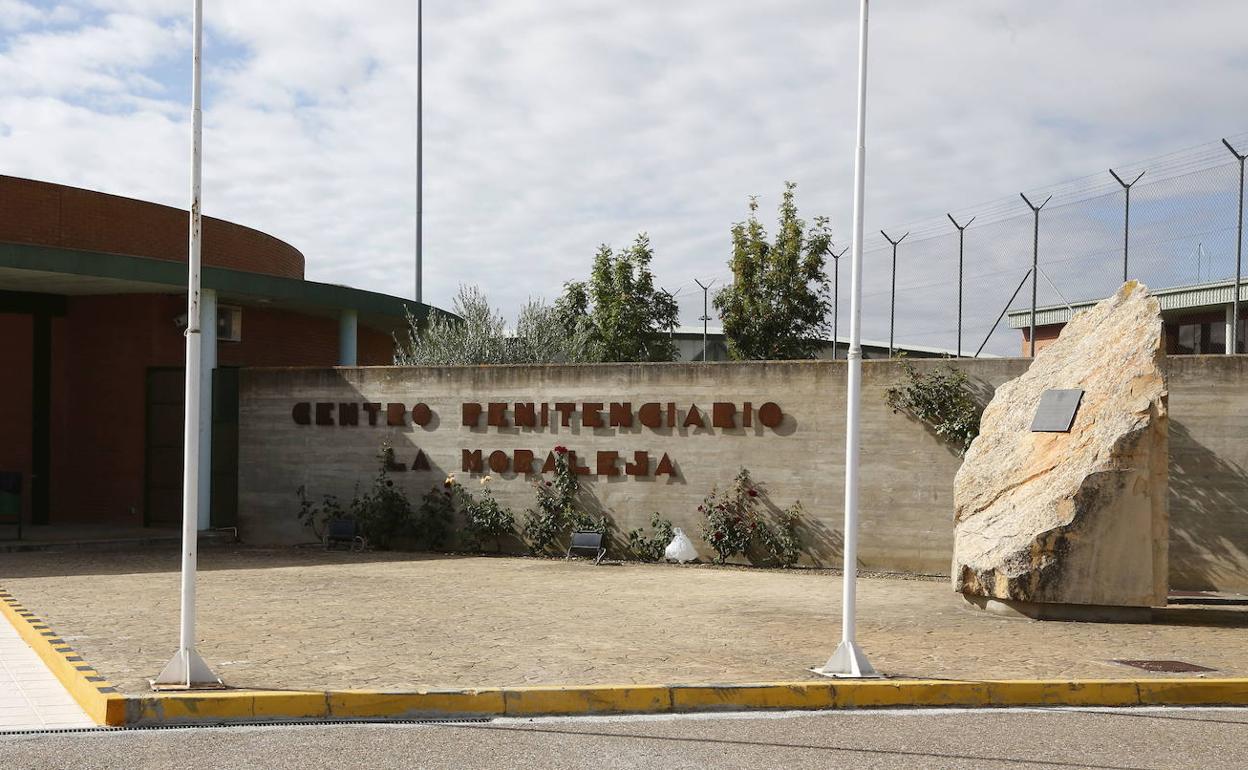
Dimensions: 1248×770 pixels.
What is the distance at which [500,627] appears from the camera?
1080cm

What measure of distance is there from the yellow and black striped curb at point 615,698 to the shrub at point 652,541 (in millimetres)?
8416

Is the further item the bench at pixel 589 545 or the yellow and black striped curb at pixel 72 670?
the bench at pixel 589 545

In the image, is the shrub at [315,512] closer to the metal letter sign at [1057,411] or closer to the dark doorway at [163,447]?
the dark doorway at [163,447]

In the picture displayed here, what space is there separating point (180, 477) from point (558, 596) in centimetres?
1037

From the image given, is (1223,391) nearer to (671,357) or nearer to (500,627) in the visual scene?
(500,627)

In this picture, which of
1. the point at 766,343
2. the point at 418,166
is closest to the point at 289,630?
the point at 766,343

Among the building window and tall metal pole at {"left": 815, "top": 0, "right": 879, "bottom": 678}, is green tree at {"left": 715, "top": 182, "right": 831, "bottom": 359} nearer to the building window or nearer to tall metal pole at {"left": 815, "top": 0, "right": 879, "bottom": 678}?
the building window

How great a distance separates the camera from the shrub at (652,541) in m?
16.7

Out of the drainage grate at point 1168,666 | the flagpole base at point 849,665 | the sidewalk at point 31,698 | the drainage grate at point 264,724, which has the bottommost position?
the sidewalk at point 31,698

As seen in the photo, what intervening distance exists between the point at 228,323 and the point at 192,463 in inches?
535

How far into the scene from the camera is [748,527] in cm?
1623

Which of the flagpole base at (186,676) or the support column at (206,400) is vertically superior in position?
the support column at (206,400)

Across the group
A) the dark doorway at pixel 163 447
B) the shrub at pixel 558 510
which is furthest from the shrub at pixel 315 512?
the shrub at pixel 558 510

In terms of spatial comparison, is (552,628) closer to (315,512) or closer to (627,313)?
(315,512)
